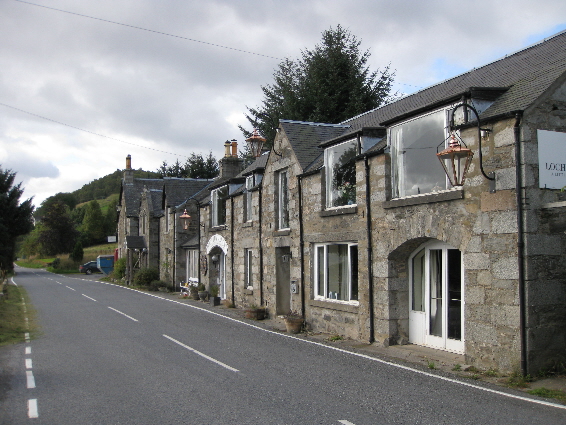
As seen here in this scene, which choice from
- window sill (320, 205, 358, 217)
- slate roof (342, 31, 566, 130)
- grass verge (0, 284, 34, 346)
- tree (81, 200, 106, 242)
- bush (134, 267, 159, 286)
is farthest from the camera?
tree (81, 200, 106, 242)

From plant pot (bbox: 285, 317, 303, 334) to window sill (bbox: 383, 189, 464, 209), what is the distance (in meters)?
4.75

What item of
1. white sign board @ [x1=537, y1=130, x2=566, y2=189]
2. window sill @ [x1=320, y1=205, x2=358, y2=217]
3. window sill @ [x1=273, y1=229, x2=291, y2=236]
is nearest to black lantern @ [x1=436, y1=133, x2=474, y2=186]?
white sign board @ [x1=537, y1=130, x2=566, y2=189]

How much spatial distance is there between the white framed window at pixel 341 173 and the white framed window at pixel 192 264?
54.4 feet

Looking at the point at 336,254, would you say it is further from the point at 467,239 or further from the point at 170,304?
the point at 170,304

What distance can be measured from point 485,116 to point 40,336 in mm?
12584

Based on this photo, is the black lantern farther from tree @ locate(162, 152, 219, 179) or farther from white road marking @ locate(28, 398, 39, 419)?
tree @ locate(162, 152, 219, 179)

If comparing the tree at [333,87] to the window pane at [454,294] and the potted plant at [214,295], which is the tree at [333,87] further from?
the window pane at [454,294]

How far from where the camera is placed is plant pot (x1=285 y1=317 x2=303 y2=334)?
49.7 feet

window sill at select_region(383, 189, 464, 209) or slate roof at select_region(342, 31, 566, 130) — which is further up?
slate roof at select_region(342, 31, 566, 130)

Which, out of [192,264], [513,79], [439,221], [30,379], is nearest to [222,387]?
[30,379]

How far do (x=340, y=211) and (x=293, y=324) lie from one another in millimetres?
3614

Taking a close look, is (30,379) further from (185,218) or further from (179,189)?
(179,189)

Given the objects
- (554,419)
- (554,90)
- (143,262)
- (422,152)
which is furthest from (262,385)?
(143,262)

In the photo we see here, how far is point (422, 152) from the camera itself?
11453 mm
